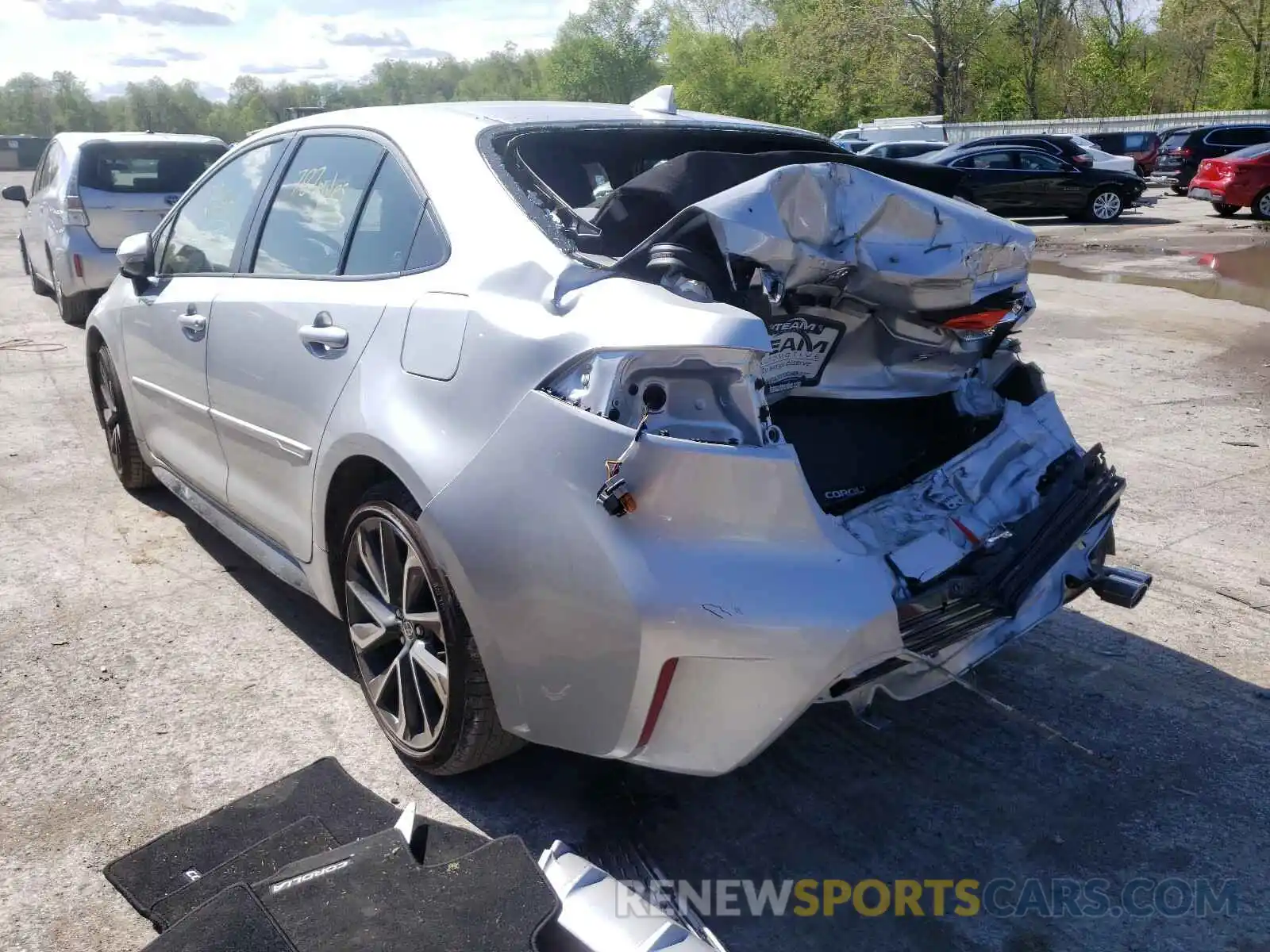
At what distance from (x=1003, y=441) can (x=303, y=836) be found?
2341mm

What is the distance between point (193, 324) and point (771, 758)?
8.26ft

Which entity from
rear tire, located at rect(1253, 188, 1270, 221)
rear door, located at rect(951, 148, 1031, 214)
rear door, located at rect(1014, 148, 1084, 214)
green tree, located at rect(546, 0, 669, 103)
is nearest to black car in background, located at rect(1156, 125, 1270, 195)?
rear tire, located at rect(1253, 188, 1270, 221)

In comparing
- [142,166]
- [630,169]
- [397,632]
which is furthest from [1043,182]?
[397,632]

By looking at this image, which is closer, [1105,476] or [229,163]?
[1105,476]

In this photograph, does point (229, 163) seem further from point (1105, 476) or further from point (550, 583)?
point (1105, 476)

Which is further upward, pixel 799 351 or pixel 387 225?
pixel 387 225

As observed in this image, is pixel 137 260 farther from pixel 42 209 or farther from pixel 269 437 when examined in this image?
pixel 42 209

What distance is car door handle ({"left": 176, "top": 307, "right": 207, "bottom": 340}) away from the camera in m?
3.80

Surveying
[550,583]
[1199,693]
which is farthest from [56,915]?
[1199,693]

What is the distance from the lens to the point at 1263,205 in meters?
20.6

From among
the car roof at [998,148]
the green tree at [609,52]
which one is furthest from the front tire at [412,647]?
the green tree at [609,52]

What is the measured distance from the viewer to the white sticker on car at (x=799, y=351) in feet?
9.70

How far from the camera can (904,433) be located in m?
3.46

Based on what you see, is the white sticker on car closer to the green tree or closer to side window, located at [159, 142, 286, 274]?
side window, located at [159, 142, 286, 274]
